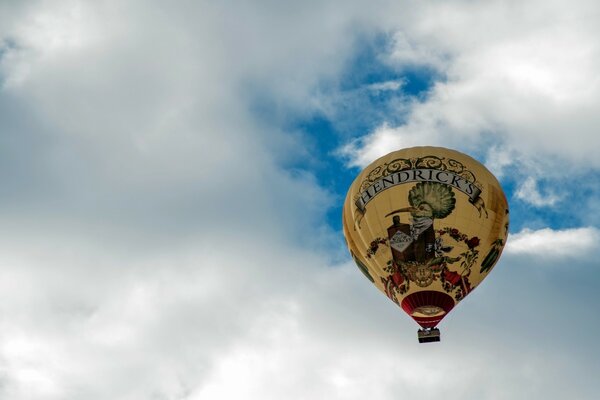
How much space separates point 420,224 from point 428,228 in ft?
1.31

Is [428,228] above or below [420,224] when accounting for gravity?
below

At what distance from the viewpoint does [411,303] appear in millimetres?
68688

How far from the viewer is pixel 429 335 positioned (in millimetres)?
69375

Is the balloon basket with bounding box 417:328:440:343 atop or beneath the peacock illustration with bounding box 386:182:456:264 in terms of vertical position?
beneath

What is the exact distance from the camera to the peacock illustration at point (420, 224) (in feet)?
224

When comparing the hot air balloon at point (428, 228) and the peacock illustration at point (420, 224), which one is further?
the hot air balloon at point (428, 228)

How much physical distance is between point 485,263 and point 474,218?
2.25 metres

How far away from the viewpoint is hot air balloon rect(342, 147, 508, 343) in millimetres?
68375

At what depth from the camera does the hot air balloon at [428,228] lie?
6838cm

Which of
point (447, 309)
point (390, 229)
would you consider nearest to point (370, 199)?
point (390, 229)

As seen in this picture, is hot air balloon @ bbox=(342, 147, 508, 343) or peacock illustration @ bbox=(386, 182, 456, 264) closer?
peacock illustration @ bbox=(386, 182, 456, 264)

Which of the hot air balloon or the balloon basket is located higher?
Answer: the hot air balloon

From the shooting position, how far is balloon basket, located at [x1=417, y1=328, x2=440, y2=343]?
6931cm

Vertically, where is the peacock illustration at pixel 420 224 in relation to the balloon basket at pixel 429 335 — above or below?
above
